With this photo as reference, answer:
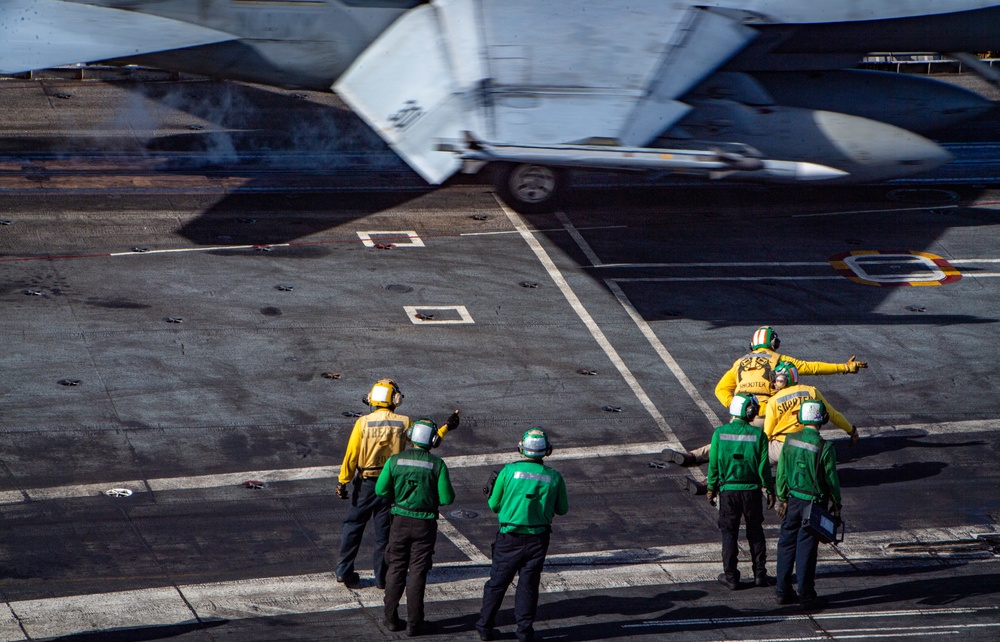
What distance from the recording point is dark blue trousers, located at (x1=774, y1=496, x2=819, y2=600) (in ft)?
38.7

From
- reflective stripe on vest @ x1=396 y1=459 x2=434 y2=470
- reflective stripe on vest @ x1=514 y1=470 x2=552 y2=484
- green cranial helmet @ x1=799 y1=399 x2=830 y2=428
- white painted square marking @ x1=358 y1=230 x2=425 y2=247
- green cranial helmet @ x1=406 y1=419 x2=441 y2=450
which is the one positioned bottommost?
white painted square marking @ x1=358 y1=230 x2=425 y2=247

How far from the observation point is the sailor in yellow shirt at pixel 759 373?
1438 cm

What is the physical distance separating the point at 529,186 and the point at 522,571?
12709 millimetres

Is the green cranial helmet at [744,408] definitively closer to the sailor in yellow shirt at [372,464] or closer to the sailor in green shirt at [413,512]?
the sailor in green shirt at [413,512]

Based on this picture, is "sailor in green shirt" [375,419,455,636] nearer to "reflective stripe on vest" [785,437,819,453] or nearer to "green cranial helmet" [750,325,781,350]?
"reflective stripe on vest" [785,437,819,453]

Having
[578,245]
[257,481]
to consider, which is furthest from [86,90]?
[257,481]

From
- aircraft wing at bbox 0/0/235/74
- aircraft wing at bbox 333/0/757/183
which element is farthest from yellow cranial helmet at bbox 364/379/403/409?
aircraft wing at bbox 0/0/235/74

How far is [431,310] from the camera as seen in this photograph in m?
19.1

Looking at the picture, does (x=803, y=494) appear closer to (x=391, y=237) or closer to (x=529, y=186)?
(x=391, y=237)

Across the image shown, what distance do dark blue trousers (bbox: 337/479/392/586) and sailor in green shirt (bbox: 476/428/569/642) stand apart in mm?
1409

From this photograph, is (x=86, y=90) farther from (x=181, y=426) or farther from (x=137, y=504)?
(x=137, y=504)

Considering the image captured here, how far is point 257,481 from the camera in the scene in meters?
14.2

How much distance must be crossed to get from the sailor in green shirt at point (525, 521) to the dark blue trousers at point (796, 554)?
2.44 metres

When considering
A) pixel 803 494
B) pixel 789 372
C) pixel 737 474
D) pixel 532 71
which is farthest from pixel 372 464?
pixel 532 71
